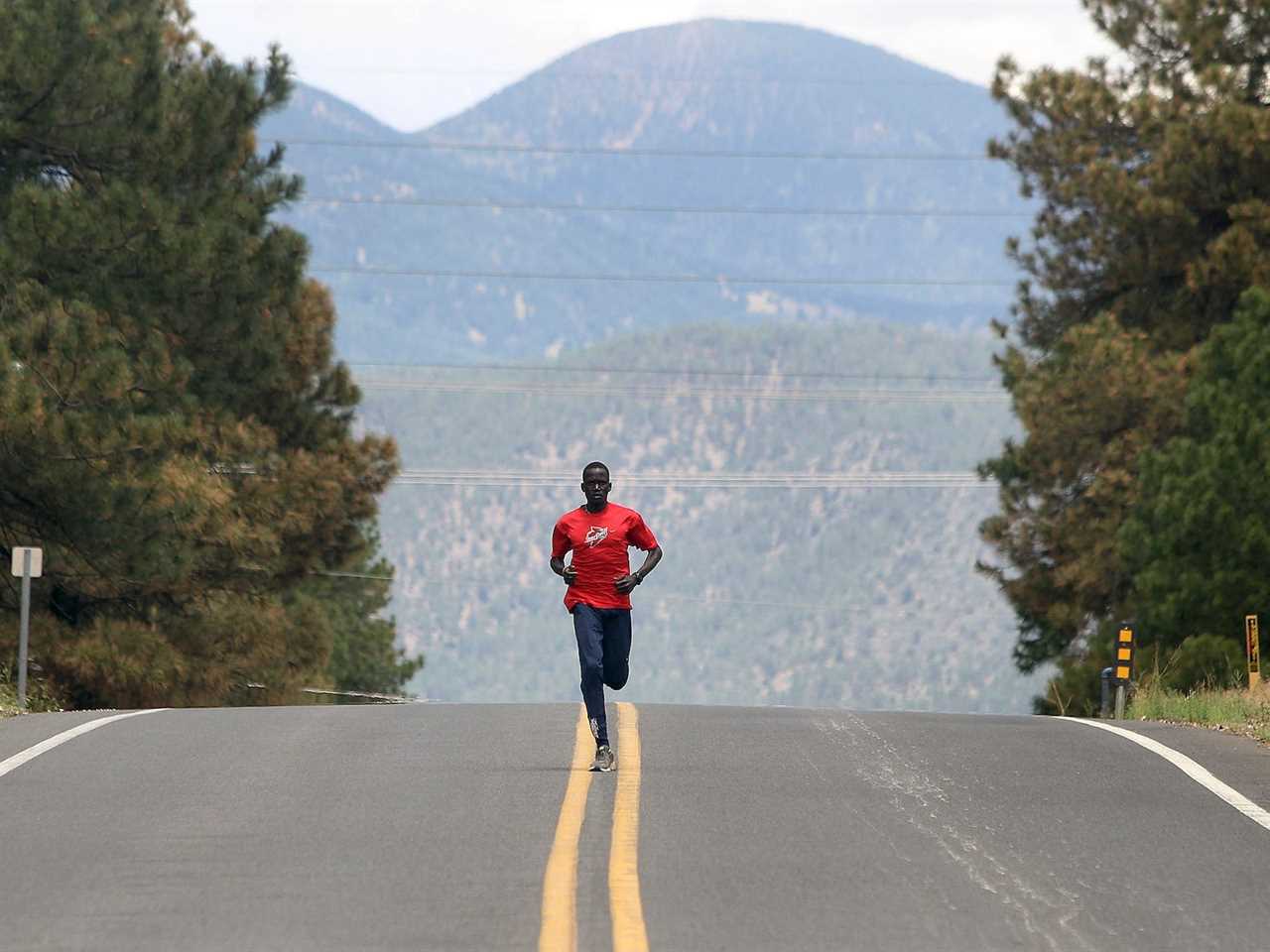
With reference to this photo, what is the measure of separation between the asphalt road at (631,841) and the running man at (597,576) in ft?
1.55

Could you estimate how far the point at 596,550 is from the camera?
12.1 meters

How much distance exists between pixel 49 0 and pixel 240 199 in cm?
452

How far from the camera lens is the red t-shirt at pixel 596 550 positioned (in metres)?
12.1

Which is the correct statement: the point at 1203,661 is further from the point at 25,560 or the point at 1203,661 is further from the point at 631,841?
the point at 631,841

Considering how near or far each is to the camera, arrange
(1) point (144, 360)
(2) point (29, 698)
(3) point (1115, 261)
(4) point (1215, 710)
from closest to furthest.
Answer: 1. (4) point (1215, 710)
2. (2) point (29, 698)
3. (1) point (144, 360)
4. (3) point (1115, 261)

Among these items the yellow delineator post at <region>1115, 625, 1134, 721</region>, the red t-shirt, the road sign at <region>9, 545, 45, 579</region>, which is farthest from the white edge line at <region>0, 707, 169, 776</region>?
the yellow delineator post at <region>1115, 625, 1134, 721</region>

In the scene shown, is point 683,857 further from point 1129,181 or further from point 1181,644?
point 1129,181

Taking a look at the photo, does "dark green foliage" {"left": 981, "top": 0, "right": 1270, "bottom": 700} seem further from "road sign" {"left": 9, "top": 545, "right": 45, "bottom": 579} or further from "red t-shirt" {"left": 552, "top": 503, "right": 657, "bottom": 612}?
"red t-shirt" {"left": 552, "top": 503, "right": 657, "bottom": 612}

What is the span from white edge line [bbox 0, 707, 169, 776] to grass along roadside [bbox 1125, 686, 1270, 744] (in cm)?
798

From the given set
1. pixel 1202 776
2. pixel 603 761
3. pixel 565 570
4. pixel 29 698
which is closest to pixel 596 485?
pixel 565 570

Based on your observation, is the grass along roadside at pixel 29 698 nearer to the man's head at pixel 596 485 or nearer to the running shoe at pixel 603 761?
the running shoe at pixel 603 761

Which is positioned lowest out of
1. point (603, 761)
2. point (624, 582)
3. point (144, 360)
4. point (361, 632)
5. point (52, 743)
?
point (361, 632)

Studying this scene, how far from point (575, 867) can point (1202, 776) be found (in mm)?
4775

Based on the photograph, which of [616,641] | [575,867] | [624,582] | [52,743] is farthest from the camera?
[52,743]
